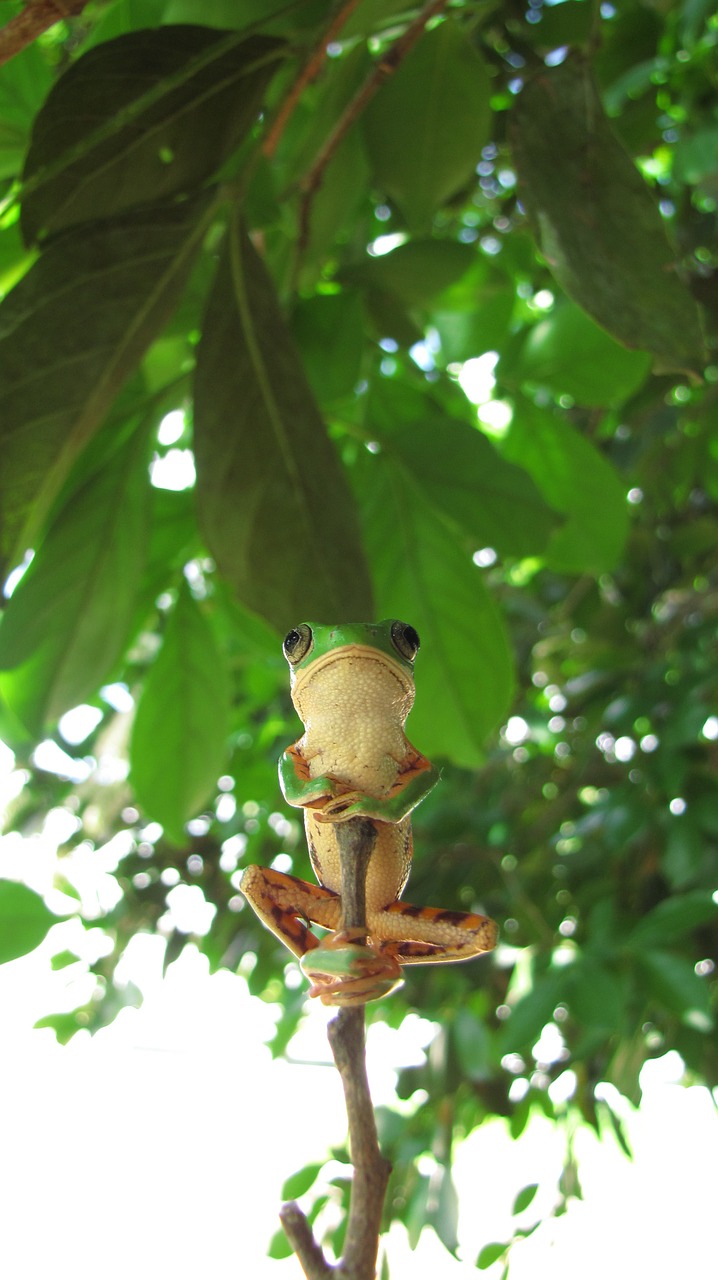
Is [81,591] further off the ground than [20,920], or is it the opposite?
[81,591]

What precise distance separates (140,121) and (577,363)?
87 centimetres

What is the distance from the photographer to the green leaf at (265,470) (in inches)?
36.9

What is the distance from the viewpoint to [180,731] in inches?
53.7

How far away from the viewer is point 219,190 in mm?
1035

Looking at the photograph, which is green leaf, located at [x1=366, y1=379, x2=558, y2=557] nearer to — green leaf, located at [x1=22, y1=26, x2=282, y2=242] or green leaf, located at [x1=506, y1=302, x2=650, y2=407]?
green leaf, located at [x1=22, y1=26, x2=282, y2=242]

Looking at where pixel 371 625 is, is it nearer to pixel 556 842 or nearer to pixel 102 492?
pixel 102 492

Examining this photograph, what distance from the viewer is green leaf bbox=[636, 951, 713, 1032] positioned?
66.3 inches

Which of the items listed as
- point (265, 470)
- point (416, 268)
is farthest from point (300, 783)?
point (416, 268)

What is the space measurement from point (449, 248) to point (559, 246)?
2.02ft

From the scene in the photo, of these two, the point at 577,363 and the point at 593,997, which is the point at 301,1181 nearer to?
the point at 593,997

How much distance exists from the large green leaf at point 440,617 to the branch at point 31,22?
626 millimetres

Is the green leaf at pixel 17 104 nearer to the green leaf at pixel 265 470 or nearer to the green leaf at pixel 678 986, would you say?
the green leaf at pixel 265 470

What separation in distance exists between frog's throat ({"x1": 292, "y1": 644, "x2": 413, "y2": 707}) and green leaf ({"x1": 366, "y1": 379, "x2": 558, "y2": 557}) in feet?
2.41

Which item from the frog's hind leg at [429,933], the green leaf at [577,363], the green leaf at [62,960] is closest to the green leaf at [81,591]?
the green leaf at [577,363]
